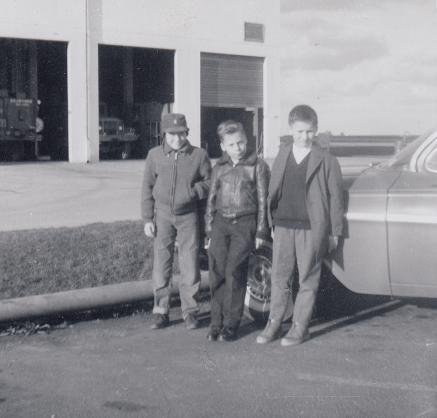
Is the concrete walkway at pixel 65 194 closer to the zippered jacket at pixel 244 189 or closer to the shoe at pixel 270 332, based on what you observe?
the zippered jacket at pixel 244 189

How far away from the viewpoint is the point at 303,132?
5.83 m

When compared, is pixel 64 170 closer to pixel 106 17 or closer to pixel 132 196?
pixel 106 17

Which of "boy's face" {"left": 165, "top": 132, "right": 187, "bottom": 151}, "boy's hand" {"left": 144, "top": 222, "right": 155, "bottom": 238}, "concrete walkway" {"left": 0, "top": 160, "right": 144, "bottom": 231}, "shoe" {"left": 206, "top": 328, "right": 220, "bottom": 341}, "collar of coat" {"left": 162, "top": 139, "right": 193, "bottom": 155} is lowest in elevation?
"shoe" {"left": 206, "top": 328, "right": 220, "bottom": 341}

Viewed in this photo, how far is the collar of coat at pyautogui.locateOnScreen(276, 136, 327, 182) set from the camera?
5.80 meters

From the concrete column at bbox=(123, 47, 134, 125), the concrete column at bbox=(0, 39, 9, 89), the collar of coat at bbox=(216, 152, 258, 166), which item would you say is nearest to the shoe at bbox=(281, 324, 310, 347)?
the collar of coat at bbox=(216, 152, 258, 166)

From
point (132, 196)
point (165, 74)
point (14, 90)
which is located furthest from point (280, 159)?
point (14, 90)

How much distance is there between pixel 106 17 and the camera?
27266 mm

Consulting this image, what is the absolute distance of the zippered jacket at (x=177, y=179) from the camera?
6.44 m

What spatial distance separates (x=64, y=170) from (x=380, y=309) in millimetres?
17828

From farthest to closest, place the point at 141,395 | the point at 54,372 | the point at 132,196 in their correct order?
the point at 132,196 < the point at 54,372 < the point at 141,395

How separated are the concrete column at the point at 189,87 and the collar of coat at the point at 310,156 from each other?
23.1m

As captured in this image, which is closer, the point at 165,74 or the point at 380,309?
the point at 380,309

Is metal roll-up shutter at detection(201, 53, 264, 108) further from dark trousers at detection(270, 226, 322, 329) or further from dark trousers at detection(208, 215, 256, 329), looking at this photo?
dark trousers at detection(270, 226, 322, 329)

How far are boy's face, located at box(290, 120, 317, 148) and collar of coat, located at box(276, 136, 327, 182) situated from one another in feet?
0.26
